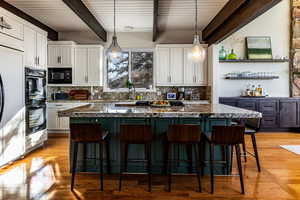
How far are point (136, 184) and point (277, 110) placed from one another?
188 inches

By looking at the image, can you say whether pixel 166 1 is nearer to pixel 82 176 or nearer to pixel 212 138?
pixel 212 138

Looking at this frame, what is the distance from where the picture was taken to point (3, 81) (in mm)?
3428

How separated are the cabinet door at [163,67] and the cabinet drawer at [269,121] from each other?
268 centimetres

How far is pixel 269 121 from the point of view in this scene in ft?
19.8

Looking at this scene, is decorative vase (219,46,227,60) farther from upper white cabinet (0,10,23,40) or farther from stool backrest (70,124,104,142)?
upper white cabinet (0,10,23,40)

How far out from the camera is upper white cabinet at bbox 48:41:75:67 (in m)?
5.96

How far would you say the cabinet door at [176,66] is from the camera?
609 cm

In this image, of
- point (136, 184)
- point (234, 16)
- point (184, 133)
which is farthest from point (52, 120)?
point (234, 16)

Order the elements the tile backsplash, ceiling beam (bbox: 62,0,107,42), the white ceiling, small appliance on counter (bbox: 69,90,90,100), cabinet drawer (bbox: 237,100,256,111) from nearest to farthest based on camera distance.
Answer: ceiling beam (bbox: 62,0,107,42) < the white ceiling < cabinet drawer (bbox: 237,100,256,111) < small appliance on counter (bbox: 69,90,90,100) < the tile backsplash

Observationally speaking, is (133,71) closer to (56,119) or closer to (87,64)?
(87,64)

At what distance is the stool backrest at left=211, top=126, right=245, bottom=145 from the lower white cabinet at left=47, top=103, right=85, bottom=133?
4.05 meters

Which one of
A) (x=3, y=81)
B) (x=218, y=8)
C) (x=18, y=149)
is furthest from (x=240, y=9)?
(x=18, y=149)

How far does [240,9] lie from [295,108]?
3.59 metres

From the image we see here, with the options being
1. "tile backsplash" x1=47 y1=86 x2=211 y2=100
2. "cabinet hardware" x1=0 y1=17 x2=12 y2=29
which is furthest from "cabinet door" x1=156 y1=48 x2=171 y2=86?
"cabinet hardware" x1=0 y1=17 x2=12 y2=29
